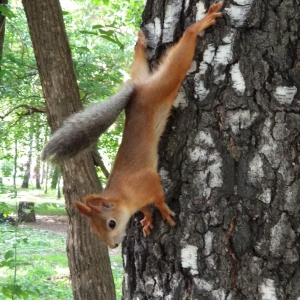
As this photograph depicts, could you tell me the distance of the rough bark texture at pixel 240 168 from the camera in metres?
1.25

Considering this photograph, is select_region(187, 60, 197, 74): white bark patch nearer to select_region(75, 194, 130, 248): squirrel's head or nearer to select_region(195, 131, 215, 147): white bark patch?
select_region(195, 131, 215, 147): white bark patch

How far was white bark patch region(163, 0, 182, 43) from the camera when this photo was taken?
4.62 feet

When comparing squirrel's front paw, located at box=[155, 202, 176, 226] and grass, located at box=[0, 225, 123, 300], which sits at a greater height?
squirrel's front paw, located at box=[155, 202, 176, 226]

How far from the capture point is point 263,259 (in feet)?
4.09

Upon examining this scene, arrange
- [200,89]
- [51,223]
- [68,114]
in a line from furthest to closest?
[51,223], [68,114], [200,89]

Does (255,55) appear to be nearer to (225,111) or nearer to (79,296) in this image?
(225,111)

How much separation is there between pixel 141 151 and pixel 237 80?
1.32 feet

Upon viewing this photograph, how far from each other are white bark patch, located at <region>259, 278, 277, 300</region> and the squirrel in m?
0.28

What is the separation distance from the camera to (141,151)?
1560 mm

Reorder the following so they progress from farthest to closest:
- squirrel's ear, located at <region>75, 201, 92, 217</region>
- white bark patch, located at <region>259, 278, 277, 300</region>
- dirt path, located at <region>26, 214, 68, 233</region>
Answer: dirt path, located at <region>26, 214, 68, 233</region>
squirrel's ear, located at <region>75, 201, 92, 217</region>
white bark patch, located at <region>259, 278, 277, 300</region>

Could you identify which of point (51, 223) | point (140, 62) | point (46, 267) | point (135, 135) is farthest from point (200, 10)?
point (51, 223)

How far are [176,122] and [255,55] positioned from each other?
0.27 m

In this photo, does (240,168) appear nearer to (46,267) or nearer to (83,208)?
(83,208)

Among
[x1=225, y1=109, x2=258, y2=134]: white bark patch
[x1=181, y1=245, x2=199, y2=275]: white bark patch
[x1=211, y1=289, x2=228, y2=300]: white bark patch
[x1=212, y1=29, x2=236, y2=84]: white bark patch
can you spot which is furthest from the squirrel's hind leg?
[x1=211, y1=289, x2=228, y2=300]: white bark patch
